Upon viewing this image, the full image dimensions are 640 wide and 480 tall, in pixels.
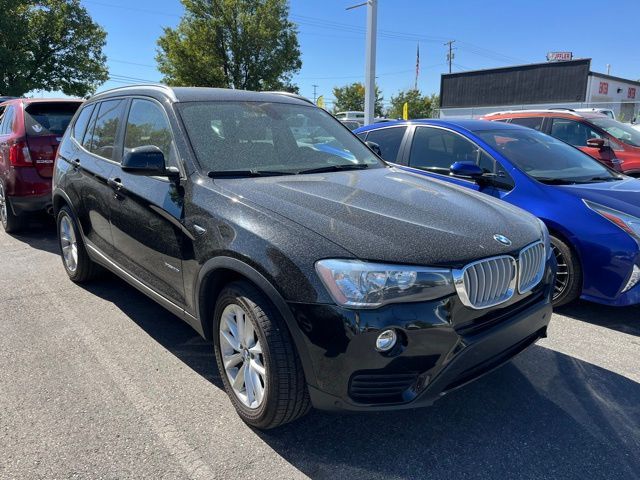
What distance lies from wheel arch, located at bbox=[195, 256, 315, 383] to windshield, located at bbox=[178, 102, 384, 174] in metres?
0.66

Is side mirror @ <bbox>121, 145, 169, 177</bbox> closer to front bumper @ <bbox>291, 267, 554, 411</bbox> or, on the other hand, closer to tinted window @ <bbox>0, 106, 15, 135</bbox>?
front bumper @ <bbox>291, 267, 554, 411</bbox>

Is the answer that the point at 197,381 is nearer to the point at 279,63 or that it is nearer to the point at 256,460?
the point at 256,460

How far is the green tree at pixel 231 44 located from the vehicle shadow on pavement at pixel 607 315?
1012 inches

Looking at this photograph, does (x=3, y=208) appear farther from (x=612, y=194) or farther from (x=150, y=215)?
(x=612, y=194)

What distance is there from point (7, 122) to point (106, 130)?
3.57 metres

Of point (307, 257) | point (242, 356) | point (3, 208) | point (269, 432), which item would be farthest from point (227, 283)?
point (3, 208)

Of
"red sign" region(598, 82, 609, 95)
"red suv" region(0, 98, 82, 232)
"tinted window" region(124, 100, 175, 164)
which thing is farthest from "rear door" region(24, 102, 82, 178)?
"red sign" region(598, 82, 609, 95)

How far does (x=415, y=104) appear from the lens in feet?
185

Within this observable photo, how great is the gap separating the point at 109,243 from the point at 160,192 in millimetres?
1025

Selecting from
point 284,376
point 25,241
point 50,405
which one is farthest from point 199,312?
point 25,241

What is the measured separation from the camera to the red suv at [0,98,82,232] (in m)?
5.85

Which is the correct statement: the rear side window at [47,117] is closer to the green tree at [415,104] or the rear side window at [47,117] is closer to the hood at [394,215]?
the hood at [394,215]

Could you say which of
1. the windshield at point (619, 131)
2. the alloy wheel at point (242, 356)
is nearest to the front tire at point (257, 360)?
the alloy wheel at point (242, 356)

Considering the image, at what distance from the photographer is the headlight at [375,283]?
2025 mm
